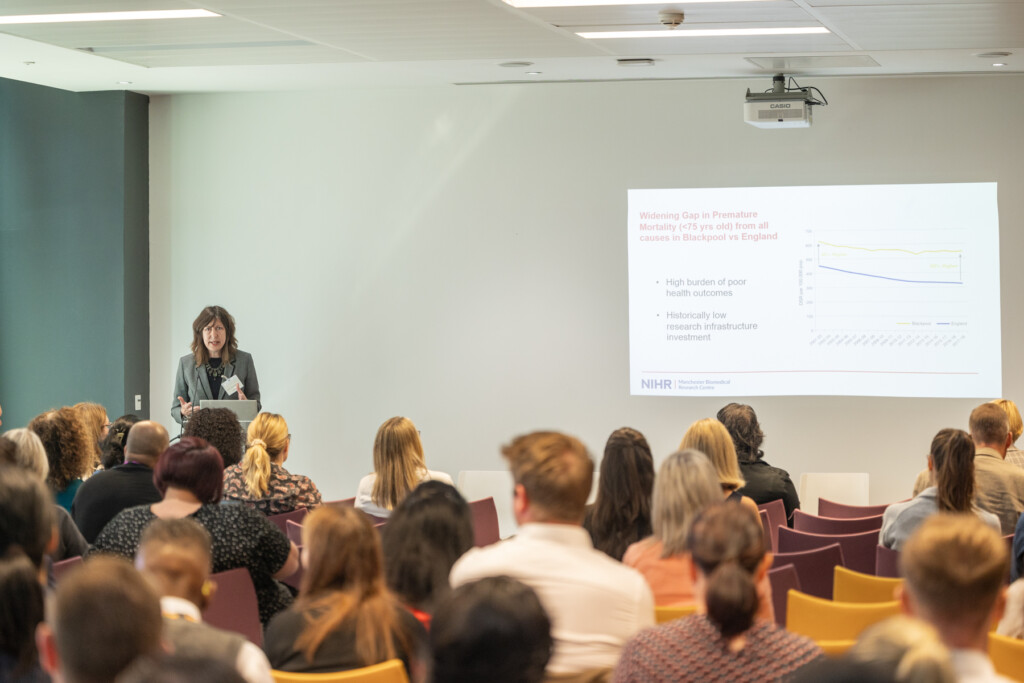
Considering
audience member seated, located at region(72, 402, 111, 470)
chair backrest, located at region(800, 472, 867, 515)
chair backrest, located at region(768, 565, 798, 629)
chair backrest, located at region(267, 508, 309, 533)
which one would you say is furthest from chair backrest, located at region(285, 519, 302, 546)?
chair backrest, located at region(800, 472, 867, 515)

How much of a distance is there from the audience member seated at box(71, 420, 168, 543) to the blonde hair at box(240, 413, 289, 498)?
0.46 metres

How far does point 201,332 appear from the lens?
8.15 m

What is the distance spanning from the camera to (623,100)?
8805mm

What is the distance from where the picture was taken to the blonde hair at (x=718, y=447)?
4.83 metres

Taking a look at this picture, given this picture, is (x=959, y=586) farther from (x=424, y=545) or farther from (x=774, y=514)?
(x=774, y=514)

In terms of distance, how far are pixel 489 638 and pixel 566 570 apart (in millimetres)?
1021

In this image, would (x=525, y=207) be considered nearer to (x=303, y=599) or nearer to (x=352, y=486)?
(x=352, y=486)

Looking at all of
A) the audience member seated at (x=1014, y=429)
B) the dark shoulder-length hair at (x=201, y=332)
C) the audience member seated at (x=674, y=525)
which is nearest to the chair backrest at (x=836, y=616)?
the audience member seated at (x=674, y=525)

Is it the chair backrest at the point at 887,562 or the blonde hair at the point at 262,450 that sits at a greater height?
the blonde hair at the point at 262,450

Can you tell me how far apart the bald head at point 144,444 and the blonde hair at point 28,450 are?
0.46 metres

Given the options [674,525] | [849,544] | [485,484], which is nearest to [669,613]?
[674,525]

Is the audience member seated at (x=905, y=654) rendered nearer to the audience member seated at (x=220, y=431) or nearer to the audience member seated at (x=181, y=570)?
the audience member seated at (x=181, y=570)

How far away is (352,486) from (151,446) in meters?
4.56

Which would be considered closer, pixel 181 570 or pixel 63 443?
pixel 181 570
